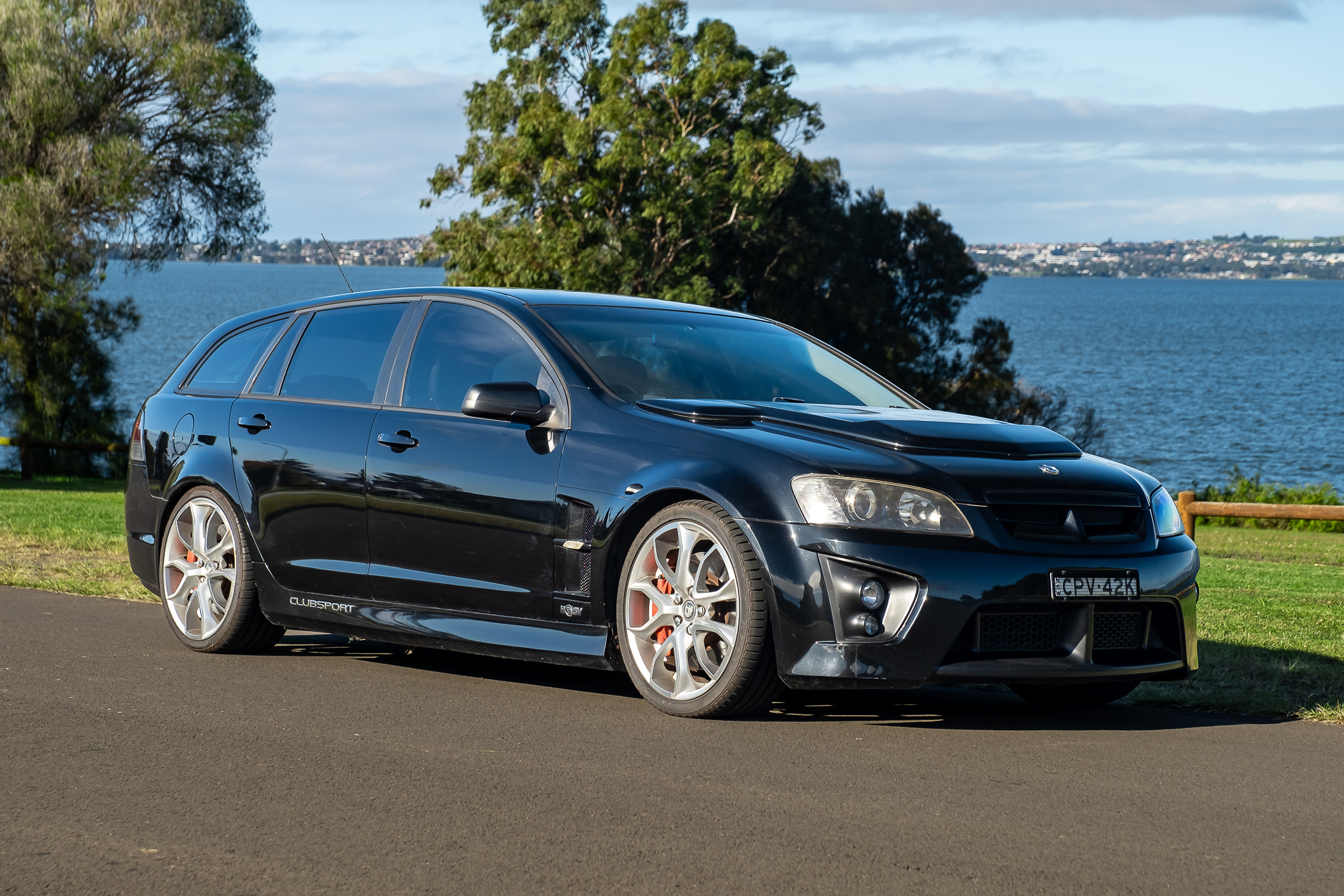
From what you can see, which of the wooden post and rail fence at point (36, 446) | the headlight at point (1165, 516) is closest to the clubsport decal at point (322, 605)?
the headlight at point (1165, 516)

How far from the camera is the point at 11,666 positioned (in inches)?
271

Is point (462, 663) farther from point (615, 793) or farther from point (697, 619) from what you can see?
point (615, 793)

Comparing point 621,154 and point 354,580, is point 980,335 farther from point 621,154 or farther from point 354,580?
point 354,580

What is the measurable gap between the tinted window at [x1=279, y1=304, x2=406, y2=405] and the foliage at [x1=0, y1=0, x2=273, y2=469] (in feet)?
71.6

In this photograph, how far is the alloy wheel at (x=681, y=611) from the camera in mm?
5668

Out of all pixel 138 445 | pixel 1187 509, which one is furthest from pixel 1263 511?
pixel 138 445

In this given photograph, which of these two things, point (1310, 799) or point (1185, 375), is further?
point (1185, 375)

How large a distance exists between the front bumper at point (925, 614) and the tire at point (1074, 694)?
778 millimetres

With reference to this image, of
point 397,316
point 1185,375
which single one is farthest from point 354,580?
point 1185,375

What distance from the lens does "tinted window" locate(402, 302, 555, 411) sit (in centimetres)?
663

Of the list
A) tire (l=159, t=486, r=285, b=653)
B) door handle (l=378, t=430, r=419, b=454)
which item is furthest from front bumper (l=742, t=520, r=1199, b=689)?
tire (l=159, t=486, r=285, b=653)

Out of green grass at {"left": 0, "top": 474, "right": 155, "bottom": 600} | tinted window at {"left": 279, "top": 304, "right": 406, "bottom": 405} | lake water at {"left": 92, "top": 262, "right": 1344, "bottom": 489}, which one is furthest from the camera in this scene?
lake water at {"left": 92, "top": 262, "right": 1344, "bottom": 489}

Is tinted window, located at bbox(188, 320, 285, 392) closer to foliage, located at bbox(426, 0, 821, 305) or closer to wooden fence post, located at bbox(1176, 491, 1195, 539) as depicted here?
wooden fence post, located at bbox(1176, 491, 1195, 539)

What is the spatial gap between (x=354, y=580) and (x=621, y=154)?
98.6 ft
